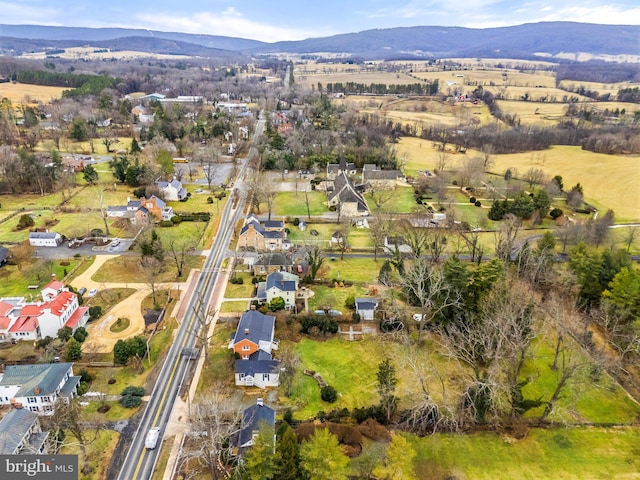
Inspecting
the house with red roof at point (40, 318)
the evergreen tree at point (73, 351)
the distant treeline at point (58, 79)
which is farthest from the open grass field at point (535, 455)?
the distant treeline at point (58, 79)

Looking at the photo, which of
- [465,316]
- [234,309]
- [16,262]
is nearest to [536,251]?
[465,316]

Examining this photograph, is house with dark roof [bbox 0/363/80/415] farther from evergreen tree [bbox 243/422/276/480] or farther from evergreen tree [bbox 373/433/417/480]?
evergreen tree [bbox 373/433/417/480]

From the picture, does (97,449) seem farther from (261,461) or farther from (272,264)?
(272,264)

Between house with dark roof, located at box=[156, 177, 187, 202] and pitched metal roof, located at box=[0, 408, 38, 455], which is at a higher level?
house with dark roof, located at box=[156, 177, 187, 202]

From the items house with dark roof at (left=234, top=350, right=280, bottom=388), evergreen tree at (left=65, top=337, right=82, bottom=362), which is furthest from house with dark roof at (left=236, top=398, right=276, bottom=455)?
evergreen tree at (left=65, top=337, right=82, bottom=362)

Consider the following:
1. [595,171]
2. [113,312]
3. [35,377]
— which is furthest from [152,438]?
[595,171]

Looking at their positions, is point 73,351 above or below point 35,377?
below

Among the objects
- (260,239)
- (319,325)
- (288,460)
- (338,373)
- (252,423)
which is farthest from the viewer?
(260,239)
